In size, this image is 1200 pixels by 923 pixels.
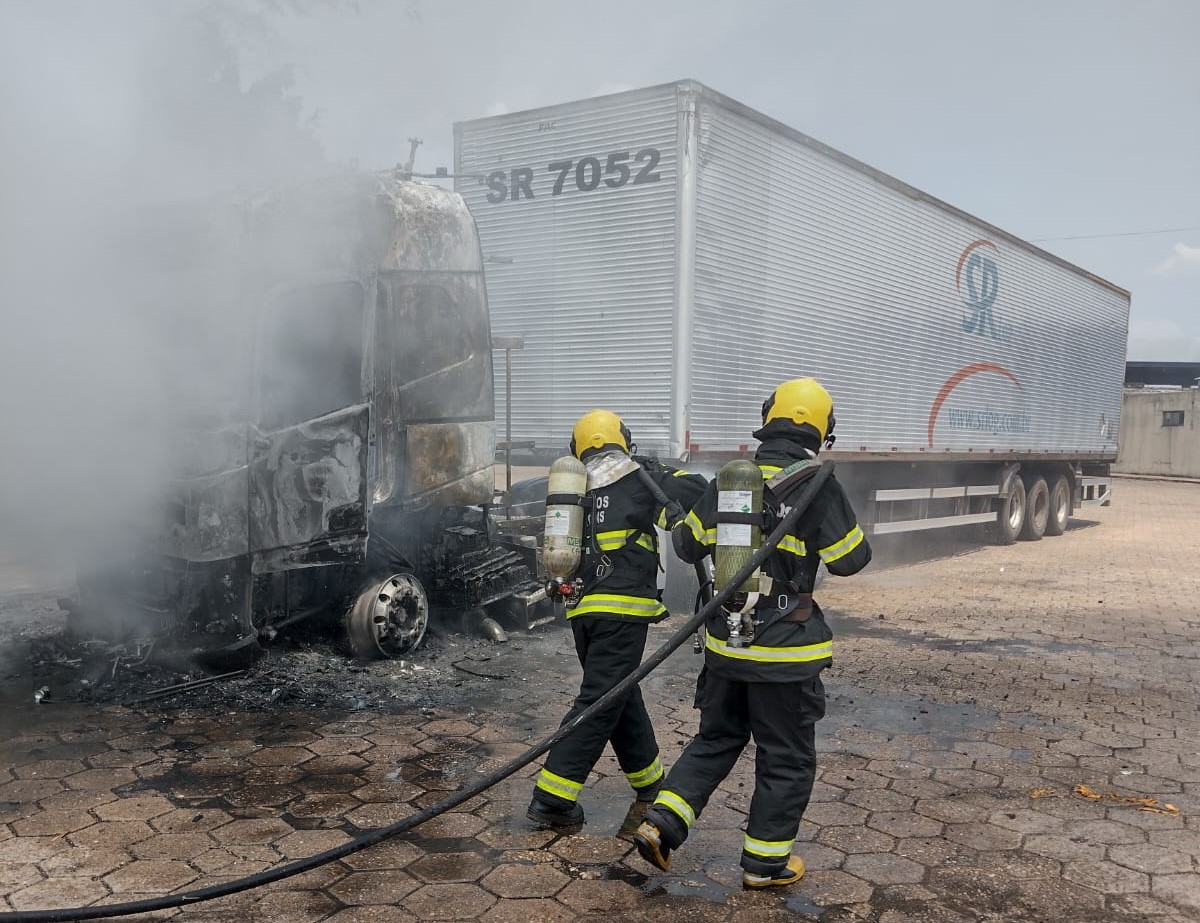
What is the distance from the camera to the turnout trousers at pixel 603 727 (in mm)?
3754

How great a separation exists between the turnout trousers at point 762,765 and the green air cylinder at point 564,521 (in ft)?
2.56

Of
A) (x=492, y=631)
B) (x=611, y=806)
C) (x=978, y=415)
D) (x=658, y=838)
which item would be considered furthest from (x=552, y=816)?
(x=978, y=415)

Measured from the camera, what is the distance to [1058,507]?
15.8 m

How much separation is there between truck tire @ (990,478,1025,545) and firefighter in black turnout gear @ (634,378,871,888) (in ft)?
37.7

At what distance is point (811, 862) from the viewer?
356cm

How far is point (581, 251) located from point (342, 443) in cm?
316

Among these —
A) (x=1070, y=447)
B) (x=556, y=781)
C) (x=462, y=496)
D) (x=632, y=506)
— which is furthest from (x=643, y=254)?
(x=1070, y=447)

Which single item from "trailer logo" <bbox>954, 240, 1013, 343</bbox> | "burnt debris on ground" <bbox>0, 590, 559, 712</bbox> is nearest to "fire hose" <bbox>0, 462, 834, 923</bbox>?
"burnt debris on ground" <bbox>0, 590, 559, 712</bbox>

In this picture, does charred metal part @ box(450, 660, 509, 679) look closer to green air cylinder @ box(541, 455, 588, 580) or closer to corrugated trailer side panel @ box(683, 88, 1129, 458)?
green air cylinder @ box(541, 455, 588, 580)

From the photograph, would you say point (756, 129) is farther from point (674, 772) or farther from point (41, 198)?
point (674, 772)

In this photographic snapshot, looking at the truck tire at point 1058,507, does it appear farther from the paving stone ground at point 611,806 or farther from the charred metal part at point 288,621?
the charred metal part at point 288,621

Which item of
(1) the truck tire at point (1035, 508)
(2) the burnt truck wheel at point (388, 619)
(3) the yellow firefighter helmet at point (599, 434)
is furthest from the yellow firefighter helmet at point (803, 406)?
(1) the truck tire at point (1035, 508)

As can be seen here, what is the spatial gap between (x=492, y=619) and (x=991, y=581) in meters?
6.36

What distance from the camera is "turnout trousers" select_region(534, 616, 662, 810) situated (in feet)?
12.3
